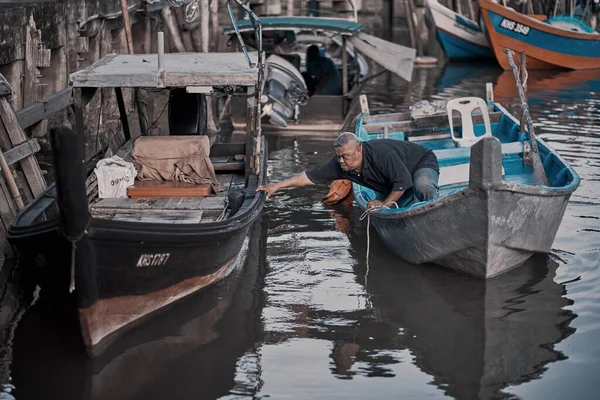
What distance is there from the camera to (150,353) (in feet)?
22.5

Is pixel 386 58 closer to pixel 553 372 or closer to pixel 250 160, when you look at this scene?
pixel 250 160

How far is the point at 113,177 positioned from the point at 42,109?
195 centimetres

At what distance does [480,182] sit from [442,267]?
1524 mm

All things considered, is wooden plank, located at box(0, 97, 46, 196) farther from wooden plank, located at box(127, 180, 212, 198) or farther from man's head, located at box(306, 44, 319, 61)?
man's head, located at box(306, 44, 319, 61)

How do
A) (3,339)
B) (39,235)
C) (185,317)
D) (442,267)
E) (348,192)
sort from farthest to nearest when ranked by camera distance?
(348,192) → (442,267) → (185,317) → (3,339) → (39,235)

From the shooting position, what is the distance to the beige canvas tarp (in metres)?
8.97

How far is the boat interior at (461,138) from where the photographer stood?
9.80 meters

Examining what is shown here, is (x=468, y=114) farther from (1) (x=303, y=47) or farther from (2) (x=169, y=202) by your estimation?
(1) (x=303, y=47)

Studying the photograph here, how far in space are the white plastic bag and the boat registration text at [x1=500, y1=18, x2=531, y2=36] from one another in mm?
17186

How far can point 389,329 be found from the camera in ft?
24.3

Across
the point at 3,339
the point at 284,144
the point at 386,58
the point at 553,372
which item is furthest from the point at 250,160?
the point at 386,58

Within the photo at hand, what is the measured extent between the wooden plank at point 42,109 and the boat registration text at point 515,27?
1547 centimetres

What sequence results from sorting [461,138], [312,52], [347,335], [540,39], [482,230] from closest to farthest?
[347,335] < [482,230] < [461,138] < [312,52] < [540,39]

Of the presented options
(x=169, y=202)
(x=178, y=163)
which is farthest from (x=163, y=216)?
(x=178, y=163)
